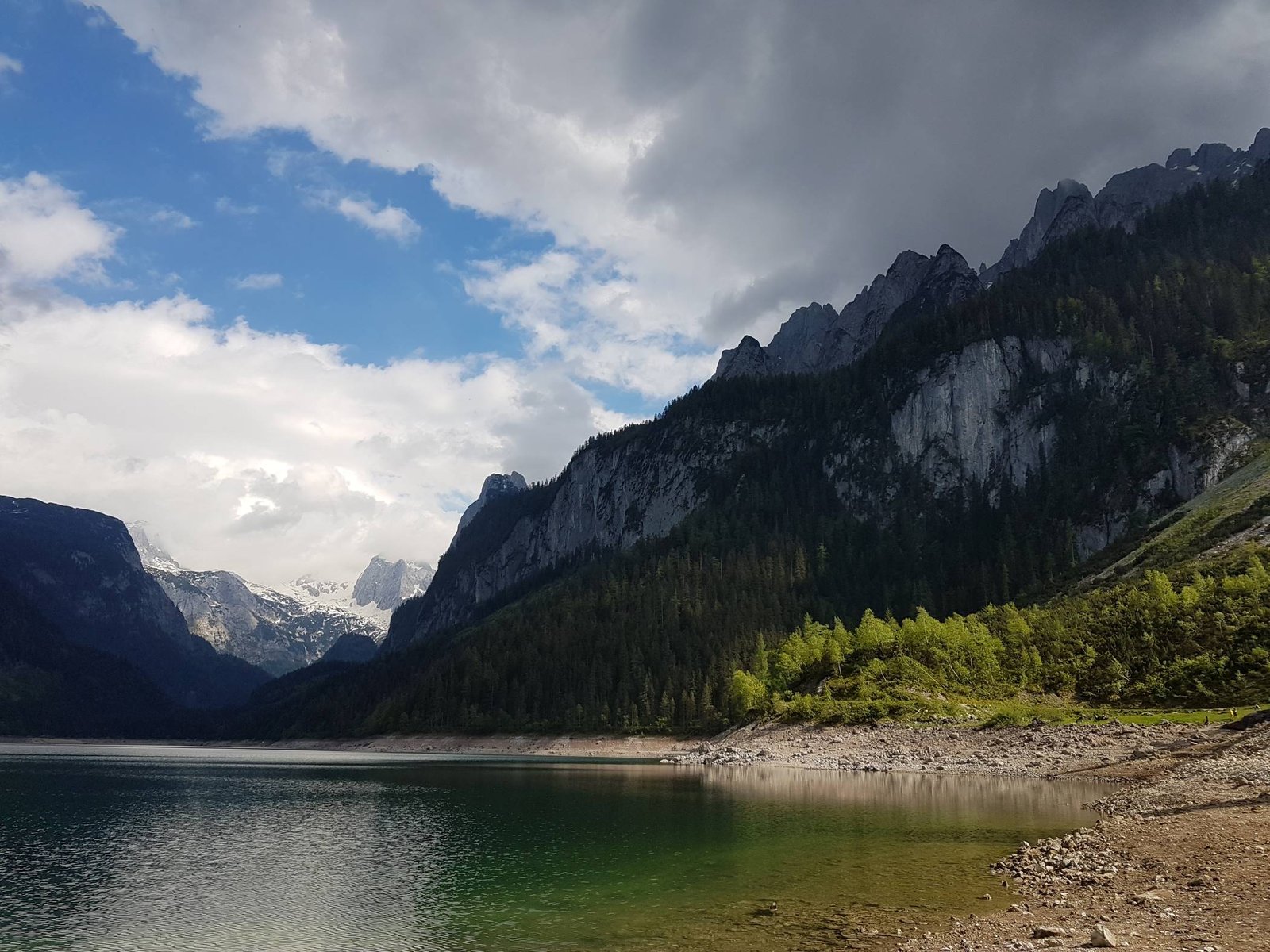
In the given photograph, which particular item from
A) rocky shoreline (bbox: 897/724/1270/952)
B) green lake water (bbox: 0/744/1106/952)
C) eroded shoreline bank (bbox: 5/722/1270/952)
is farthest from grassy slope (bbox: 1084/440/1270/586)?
rocky shoreline (bbox: 897/724/1270/952)

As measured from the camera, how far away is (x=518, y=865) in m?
41.2

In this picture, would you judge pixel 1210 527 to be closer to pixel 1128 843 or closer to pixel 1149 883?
pixel 1128 843

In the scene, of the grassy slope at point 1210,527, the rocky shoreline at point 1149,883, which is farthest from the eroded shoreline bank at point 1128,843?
the grassy slope at point 1210,527

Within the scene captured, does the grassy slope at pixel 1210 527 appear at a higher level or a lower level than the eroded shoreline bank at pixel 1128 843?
higher

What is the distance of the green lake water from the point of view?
28.0 metres

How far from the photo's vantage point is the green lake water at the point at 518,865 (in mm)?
28047

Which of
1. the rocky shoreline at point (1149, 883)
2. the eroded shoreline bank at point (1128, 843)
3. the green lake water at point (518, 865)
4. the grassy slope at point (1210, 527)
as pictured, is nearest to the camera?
the rocky shoreline at point (1149, 883)

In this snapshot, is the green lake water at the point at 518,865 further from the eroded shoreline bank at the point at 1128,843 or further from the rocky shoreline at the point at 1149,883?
the eroded shoreline bank at the point at 1128,843

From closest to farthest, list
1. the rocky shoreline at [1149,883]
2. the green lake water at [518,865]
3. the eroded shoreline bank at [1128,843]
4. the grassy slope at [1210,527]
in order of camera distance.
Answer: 1. the rocky shoreline at [1149,883]
2. the eroded shoreline bank at [1128,843]
3. the green lake water at [518,865]
4. the grassy slope at [1210,527]

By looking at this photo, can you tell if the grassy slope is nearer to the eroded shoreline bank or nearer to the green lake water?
the eroded shoreline bank

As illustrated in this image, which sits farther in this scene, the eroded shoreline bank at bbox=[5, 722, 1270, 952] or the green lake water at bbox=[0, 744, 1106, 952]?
the green lake water at bbox=[0, 744, 1106, 952]

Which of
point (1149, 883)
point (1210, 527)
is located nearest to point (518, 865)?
point (1149, 883)

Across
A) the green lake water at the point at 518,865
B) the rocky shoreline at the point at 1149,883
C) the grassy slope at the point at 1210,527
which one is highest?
the grassy slope at the point at 1210,527

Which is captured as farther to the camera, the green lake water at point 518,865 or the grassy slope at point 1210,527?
the grassy slope at point 1210,527
